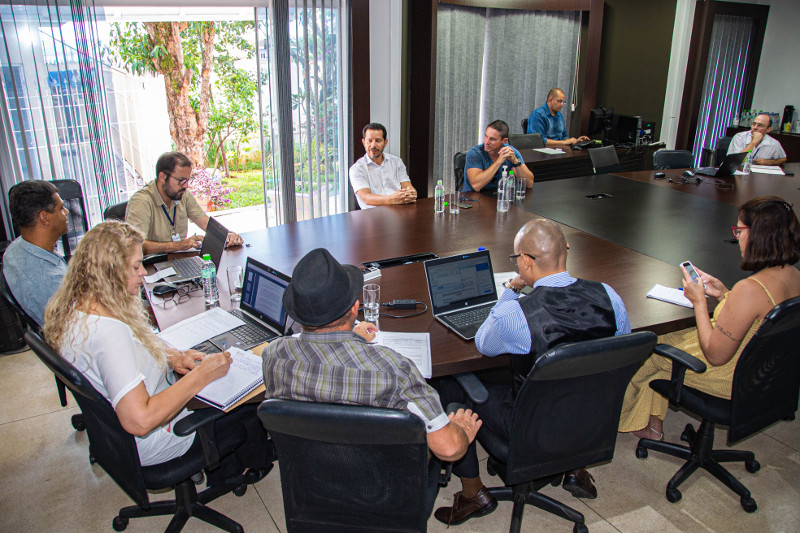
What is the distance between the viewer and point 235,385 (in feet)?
6.75

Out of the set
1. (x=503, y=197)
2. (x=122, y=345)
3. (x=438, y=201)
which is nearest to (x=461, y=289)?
(x=122, y=345)

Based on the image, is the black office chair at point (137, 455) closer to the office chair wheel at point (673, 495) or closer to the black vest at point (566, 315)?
the black vest at point (566, 315)

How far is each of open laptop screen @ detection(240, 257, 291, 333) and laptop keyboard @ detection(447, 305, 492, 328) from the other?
723 millimetres

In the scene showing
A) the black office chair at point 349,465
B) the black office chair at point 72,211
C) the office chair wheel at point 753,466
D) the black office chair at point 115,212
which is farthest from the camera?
the black office chair at point 72,211

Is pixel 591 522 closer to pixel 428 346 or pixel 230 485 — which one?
pixel 428 346

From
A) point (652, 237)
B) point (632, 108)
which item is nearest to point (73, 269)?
point (652, 237)

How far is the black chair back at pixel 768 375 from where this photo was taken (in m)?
2.12

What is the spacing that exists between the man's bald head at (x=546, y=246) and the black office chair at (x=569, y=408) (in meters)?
0.42

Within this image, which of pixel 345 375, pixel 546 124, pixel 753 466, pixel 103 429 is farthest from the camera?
pixel 546 124

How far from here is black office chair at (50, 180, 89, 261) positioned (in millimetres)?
3867

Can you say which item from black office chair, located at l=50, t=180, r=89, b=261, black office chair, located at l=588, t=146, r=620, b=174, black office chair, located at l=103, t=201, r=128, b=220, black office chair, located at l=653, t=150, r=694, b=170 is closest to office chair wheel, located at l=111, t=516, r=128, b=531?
black office chair, located at l=103, t=201, r=128, b=220

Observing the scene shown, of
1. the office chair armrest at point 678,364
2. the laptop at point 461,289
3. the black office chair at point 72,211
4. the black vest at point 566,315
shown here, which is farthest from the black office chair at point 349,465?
the black office chair at point 72,211

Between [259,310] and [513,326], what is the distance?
1125mm

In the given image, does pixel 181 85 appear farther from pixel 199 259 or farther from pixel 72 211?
pixel 199 259
